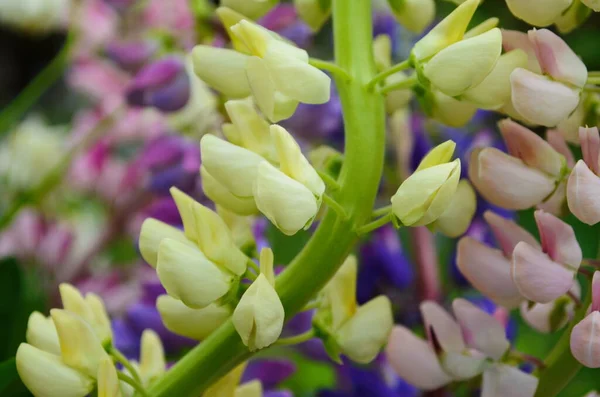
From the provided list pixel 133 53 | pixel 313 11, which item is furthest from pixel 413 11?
pixel 133 53

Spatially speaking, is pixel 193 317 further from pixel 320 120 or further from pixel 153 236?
pixel 320 120

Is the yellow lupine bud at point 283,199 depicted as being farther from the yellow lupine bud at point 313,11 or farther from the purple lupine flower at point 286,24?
the purple lupine flower at point 286,24

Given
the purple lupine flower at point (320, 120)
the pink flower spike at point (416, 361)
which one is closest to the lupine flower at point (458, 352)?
the pink flower spike at point (416, 361)

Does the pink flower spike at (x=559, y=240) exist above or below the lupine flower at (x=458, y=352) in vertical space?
above

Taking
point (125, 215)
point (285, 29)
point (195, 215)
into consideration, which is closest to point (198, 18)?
point (285, 29)

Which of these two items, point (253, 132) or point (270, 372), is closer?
point (253, 132)

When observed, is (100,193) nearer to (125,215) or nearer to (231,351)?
(125,215)
